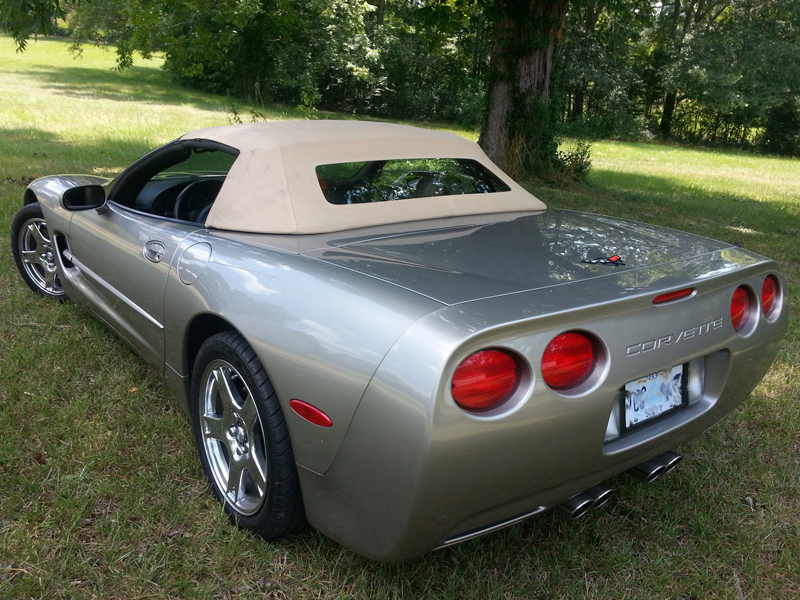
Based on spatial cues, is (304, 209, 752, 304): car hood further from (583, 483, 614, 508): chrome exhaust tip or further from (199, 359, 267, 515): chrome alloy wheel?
(583, 483, 614, 508): chrome exhaust tip

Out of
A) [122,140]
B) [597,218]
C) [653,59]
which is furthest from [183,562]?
[653,59]

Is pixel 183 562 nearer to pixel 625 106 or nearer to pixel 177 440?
pixel 177 440

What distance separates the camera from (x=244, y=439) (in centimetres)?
226

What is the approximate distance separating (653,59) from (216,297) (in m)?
33.0

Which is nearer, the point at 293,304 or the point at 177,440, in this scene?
the point at 293,304

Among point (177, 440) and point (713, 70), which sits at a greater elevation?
point (713, 70)

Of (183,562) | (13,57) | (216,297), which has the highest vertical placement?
(13,57)

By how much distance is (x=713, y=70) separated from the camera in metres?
27.2

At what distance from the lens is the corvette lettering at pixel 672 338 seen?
1.85 meters

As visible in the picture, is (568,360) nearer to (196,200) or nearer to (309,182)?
(309,182)

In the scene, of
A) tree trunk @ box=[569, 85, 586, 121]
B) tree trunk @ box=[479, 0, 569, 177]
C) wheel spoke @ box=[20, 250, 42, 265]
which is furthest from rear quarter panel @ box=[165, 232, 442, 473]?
tree trunk @ box=[569, 85, 586, 121]

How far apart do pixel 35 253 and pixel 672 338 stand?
12.7 feet

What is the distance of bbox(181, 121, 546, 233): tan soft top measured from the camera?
2.52 meters

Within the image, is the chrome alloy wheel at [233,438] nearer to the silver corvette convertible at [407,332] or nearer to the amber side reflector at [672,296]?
the silver corvette convertible at [407,332]
